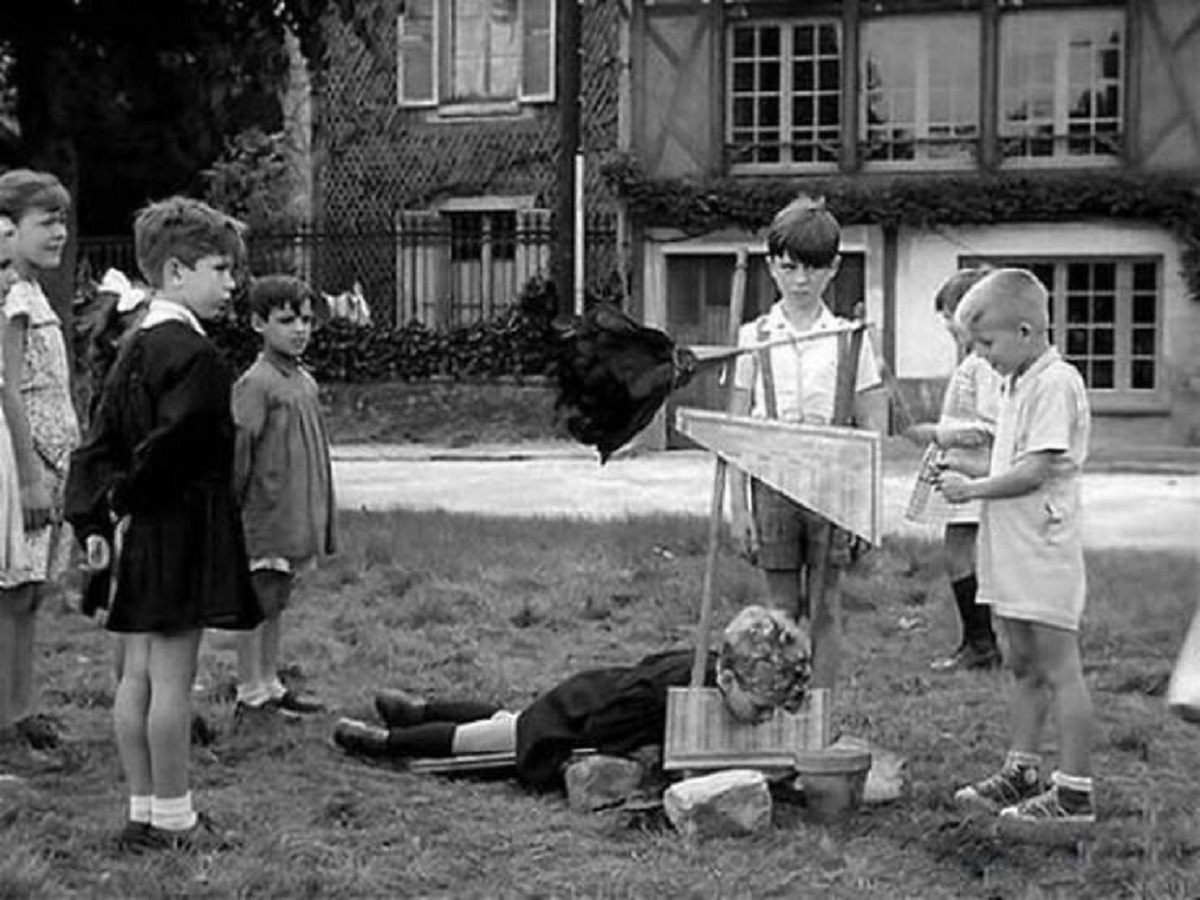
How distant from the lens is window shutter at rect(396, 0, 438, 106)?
29250 mm

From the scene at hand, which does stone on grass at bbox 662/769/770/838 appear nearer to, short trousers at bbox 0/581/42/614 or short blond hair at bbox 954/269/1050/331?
short blond hair at bbox 954/269/1050/331

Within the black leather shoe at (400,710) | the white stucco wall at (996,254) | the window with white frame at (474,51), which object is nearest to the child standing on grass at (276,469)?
the black leather shoe at (400,710)

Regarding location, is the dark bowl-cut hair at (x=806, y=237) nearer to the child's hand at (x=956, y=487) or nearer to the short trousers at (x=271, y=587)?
the child's hand at (x=956, y=487)

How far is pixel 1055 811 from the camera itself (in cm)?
553

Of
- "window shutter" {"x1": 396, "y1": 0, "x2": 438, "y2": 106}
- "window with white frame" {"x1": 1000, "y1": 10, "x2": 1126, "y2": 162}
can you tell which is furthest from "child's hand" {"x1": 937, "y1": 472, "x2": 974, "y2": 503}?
"window shutter" {"x1": 396, "y1": 0, "x2": 438, "y2": 106}

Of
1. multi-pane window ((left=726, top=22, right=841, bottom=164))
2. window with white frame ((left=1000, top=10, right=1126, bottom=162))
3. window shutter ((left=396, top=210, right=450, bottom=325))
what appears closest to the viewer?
window with white frame ((left=1000, top=10, right=1126, bottom=162))

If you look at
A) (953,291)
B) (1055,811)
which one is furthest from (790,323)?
(953,291)

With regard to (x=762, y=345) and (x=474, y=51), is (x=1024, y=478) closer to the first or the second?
(x=762, y=345)

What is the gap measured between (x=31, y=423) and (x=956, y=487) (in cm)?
285

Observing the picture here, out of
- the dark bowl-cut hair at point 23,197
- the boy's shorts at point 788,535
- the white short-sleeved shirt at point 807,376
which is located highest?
the dark bowl-cut hair at point 23,197

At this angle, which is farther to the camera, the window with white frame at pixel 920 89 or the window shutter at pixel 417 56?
the window shutter at pixel 417 56

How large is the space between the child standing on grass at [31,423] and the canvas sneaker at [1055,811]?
2907mm

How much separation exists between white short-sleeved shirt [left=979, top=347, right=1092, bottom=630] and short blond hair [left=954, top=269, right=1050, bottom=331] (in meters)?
0.12

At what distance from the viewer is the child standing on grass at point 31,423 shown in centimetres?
633
